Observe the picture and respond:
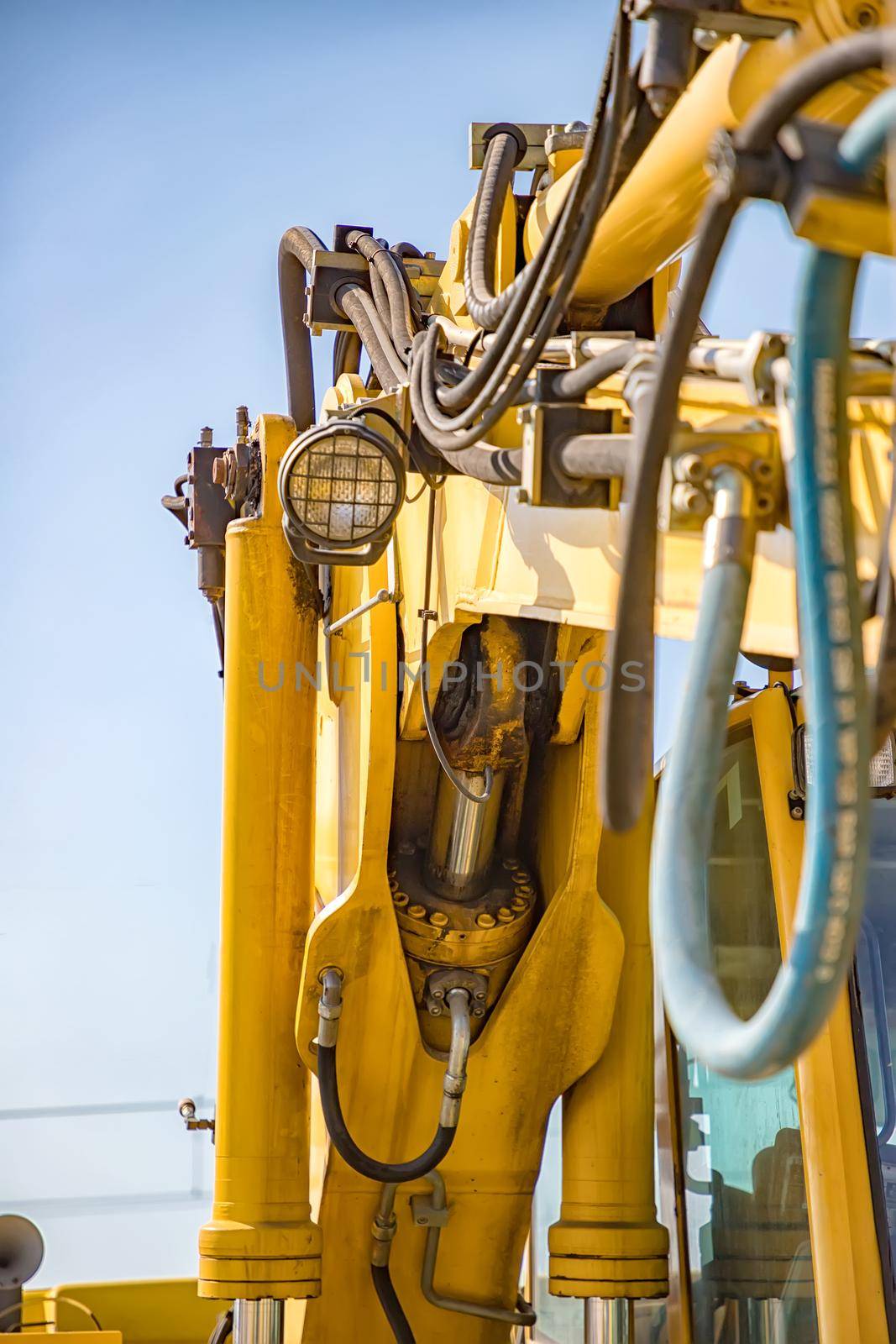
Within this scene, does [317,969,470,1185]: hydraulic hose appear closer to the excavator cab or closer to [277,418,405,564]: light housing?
the excavator cab

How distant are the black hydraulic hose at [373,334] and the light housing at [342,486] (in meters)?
0.40

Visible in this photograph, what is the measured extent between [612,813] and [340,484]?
1.50 meters

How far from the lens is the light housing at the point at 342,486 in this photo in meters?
2.82

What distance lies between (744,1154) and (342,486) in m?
1.76

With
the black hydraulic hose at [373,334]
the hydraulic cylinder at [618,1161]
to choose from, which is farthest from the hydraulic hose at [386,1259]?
the black hydraulic hose at [373,334]

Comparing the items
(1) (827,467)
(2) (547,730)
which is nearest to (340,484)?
(2) (547,730)

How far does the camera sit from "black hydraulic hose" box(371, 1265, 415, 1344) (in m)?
3.67

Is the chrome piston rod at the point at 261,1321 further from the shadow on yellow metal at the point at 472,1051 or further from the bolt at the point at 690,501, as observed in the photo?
the bolt at the point at 690,501

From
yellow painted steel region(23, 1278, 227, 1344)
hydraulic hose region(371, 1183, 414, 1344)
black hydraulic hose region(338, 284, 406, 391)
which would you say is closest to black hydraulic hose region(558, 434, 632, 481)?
black hydraulic hose region(338, 284, 406, 391)

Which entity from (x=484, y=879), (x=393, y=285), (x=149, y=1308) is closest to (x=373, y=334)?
(x=393, y=285)

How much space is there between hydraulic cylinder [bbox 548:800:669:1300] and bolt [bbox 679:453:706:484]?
2.27 meters

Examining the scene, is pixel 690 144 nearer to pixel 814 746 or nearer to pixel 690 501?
pixel 690 501

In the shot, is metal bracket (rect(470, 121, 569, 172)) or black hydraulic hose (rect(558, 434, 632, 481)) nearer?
black hydraulic hose (rect(558, 434, 632, 481))

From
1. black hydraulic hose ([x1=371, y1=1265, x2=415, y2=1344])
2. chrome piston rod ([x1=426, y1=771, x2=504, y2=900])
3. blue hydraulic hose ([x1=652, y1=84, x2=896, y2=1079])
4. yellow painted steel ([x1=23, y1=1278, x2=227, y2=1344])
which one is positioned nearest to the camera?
blue hydraulic hose ([x1=652, y1=84, x2=896, y2=1079])
